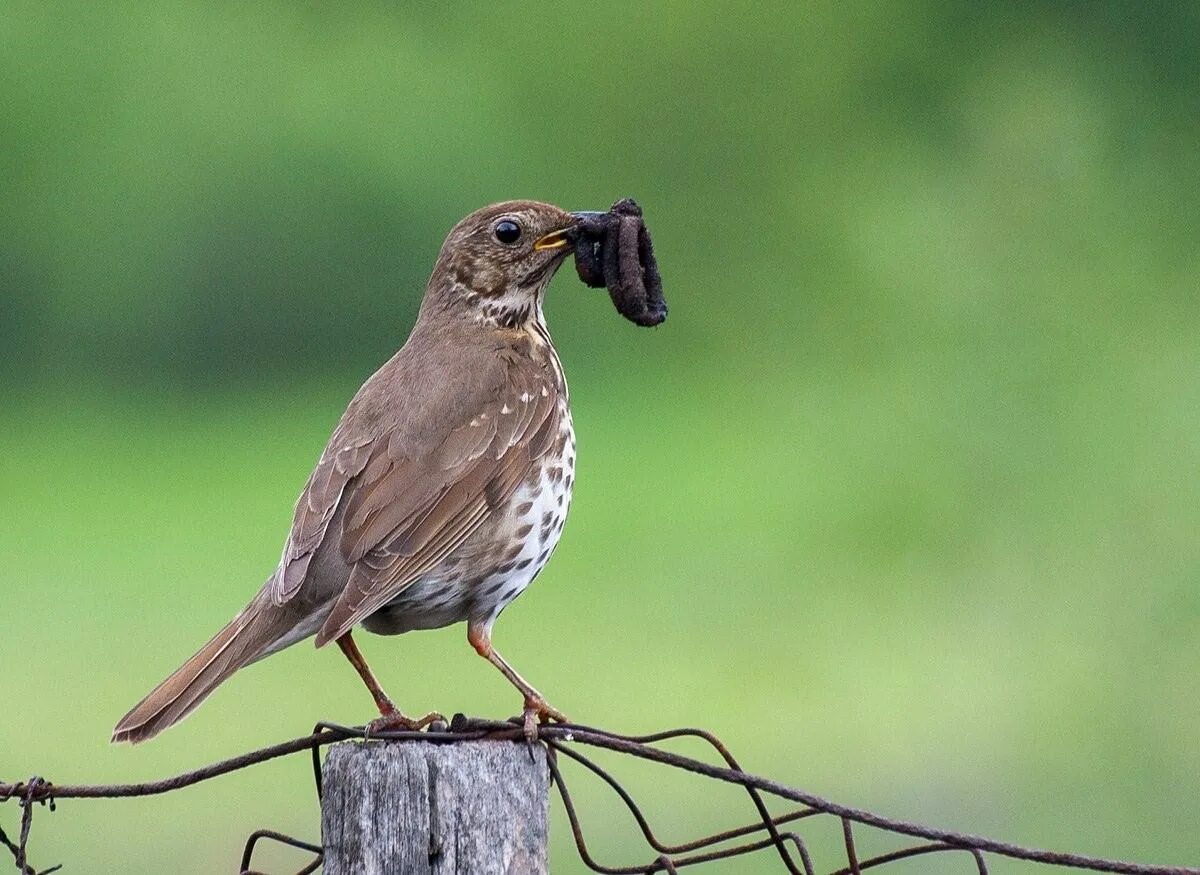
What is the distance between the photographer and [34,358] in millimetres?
23266

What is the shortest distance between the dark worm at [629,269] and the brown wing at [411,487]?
1.18 ft

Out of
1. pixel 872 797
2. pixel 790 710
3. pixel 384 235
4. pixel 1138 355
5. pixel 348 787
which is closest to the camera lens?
pixel 348 787

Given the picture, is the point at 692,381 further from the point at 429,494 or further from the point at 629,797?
the point at 629,797

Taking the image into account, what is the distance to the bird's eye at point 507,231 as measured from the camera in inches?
235

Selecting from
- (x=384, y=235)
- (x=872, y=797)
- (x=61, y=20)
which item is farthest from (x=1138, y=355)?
(x=61, y=20)

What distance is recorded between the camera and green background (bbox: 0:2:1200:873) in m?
13.0

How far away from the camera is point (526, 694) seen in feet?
15.0

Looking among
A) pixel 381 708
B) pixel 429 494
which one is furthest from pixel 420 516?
pixel 381 708

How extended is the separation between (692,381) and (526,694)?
66.0 ft

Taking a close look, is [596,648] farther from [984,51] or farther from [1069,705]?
[984,51]

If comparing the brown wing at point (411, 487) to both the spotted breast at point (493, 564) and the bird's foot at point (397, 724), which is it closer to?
the spotted breast at point (493, 564)

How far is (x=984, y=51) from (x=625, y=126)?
4304 mm

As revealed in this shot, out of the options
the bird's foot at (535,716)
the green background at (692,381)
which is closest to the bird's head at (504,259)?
the bird's foot at (535,716)

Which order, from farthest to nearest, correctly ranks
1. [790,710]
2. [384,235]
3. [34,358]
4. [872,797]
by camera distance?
1. [34,358]
2. [384,235]
3. [790,710]
4. [872,797]
